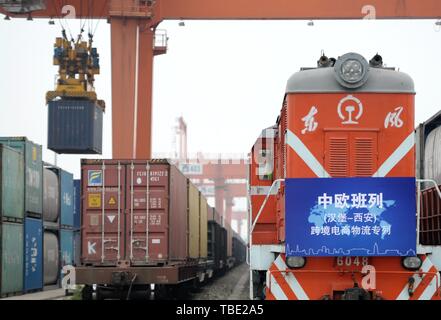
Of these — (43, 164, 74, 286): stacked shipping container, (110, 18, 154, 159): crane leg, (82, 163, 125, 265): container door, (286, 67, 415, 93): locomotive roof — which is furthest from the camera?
(110, 18, 154, 159): crane leg

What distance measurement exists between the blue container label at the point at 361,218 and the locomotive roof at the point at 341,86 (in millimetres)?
1178

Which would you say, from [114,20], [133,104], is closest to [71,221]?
[133,104]

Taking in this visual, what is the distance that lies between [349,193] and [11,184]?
470 inches

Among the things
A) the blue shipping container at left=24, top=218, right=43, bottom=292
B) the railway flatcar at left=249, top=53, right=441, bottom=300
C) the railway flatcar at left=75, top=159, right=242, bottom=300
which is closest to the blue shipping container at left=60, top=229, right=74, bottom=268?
the blue shipping container at left=24, top=218, right=43, bottom=292

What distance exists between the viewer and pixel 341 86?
9430 millimetres

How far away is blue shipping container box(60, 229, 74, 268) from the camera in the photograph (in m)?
24.6

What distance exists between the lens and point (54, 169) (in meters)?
24.6

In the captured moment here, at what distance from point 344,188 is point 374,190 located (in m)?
0.34

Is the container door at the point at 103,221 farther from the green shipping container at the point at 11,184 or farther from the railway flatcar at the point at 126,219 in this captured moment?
the green shipping container at the point at 11,184

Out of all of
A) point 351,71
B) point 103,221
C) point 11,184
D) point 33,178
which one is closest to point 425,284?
point 351,71

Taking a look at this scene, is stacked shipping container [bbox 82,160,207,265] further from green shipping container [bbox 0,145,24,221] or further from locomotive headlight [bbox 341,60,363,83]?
locomotive headlight [bbox 341,60,363,83]

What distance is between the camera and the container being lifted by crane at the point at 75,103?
103ft

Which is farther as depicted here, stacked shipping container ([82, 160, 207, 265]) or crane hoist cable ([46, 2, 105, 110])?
crane hoist cable ([46, 2, 105, 110])

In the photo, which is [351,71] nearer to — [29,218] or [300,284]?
[300,284]
